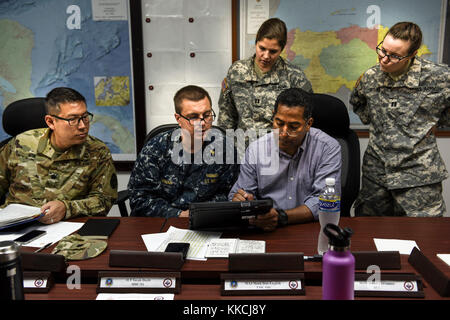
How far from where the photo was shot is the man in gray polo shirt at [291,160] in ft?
5.78

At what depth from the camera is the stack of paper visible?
1451 millimetres

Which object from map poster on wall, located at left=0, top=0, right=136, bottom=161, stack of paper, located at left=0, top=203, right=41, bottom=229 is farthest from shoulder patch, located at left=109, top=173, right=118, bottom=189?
map poster on wall, located at left=0, top=0, right=136, bottom=161

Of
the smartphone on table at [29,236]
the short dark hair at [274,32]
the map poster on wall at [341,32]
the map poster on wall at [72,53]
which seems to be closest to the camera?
the smartphone on table at [29,236]

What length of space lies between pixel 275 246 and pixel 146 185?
2.57ft

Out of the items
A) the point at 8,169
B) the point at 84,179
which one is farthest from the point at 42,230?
the point at 8,169

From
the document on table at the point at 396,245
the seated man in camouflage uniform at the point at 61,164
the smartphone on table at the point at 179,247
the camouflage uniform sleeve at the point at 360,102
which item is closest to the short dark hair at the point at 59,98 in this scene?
the seated man in camouflage uniform at the point at 61,164

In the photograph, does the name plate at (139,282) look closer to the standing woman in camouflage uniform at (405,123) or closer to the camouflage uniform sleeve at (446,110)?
the standing woman in camouflage uniform at (405,123)

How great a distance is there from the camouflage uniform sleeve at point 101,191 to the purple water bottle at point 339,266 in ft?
4.12

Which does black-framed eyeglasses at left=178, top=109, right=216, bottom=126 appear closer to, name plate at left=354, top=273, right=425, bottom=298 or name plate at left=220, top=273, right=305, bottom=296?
name plate at left=220, top=273, right=305, bottom=296

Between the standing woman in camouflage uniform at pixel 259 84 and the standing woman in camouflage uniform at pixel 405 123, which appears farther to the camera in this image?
the standing woman in camouflage uniform at pixel 259 84

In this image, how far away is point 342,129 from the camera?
81.5 inches

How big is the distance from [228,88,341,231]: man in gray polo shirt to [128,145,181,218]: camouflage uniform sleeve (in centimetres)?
35

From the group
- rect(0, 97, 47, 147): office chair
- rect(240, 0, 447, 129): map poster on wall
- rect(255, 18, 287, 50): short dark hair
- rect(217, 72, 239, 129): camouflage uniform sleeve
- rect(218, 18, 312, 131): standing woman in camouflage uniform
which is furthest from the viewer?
rect(240, 0, 447, 129): map poster on wall

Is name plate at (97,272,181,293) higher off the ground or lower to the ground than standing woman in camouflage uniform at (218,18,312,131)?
lower
